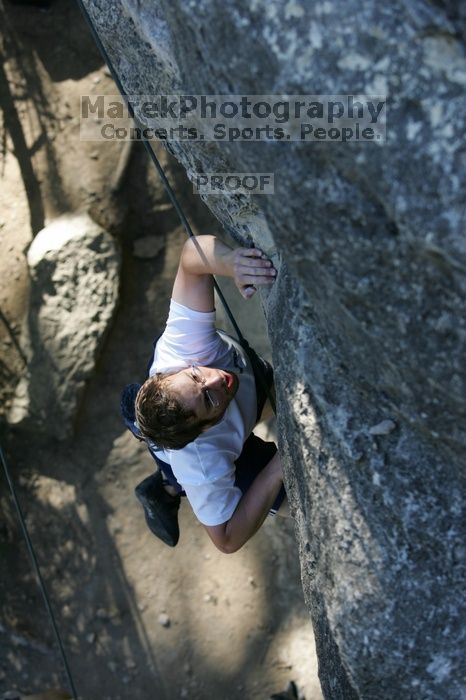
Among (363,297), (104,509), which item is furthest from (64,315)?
(363,297)

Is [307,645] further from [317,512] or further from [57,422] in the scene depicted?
[317,512]

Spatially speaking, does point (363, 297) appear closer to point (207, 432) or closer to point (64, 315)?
point (207, 432)

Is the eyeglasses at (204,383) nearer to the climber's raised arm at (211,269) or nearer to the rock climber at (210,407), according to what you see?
the rock climber at (210,407)

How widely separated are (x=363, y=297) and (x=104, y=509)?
2487mm

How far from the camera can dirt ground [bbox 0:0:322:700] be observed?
3.24m

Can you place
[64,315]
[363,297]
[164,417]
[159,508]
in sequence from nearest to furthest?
[363,297]
[164,417]
[159,508]
[64,315]

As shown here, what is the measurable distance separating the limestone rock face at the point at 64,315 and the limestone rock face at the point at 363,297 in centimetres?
159

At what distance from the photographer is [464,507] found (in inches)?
54.1

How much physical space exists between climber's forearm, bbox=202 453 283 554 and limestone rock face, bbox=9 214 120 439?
5.39 ft

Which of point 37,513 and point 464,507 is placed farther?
point 37,513

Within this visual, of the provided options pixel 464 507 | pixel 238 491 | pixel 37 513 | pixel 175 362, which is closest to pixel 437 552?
pixel 464 507

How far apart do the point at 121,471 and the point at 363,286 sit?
2432 mm

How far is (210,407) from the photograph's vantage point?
1.76m

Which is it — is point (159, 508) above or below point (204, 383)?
below
